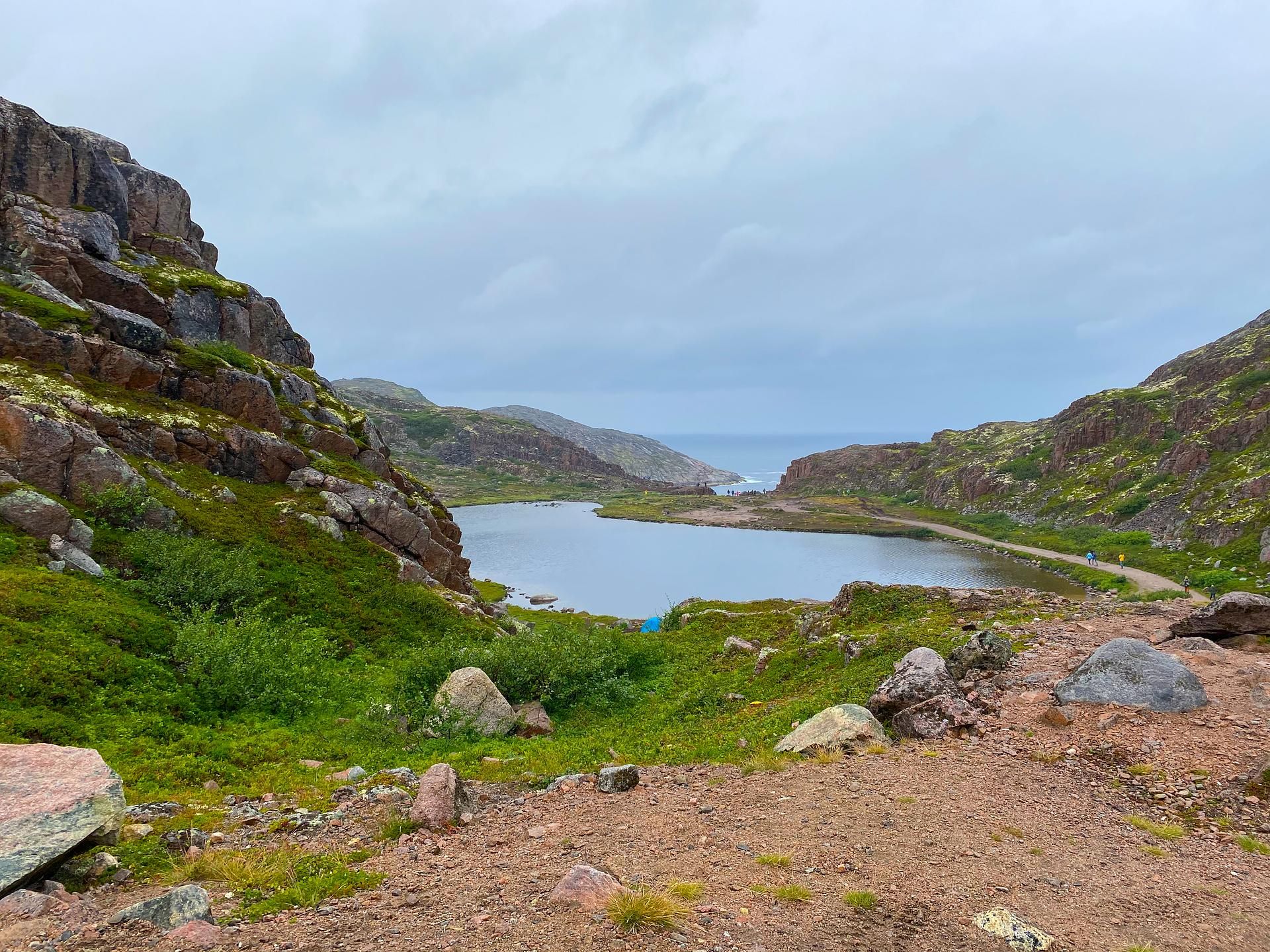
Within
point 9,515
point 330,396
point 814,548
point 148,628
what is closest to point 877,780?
point 148,628

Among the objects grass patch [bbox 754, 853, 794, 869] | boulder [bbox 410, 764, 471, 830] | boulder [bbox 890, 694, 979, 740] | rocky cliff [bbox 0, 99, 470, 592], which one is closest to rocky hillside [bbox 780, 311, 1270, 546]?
boulder [bbox 890, 694, 979, 740]

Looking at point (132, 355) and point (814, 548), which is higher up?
point (132, 355)

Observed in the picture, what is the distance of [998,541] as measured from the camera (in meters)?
133

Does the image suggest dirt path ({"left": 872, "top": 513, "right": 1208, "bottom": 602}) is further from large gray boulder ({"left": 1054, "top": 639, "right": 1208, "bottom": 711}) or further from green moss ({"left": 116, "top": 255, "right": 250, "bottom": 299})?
green moss ({"left": 116, "top": 255, "right": 250, "bottom": 299})

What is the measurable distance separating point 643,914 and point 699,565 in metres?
107

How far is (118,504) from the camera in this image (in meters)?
26.4

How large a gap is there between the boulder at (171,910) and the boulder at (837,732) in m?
12.6

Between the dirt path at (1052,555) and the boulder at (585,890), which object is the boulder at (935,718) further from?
the dirt path at (1052,555)

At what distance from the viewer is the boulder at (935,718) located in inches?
611

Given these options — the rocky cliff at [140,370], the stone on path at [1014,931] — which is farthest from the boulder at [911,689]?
the rocky cliff at [140,370]

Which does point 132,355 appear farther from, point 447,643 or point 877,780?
point 877,780

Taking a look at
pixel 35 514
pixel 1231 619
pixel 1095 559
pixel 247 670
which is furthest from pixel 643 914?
pixel 1095 559

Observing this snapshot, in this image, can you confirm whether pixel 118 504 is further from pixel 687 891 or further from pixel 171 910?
pixel 687 891

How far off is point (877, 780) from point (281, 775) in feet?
46.9
